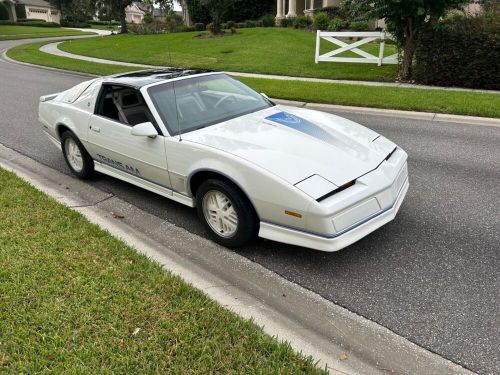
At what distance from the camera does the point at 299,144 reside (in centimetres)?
382

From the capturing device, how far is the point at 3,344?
2646mm

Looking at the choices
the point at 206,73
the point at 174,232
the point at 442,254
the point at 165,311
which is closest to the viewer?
the point at 165,311

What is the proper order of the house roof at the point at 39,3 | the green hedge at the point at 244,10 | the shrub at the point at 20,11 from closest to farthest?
the green hedge at the point at 244,10
the shrub at the point at 20,11
the house roof at the point at 39,3

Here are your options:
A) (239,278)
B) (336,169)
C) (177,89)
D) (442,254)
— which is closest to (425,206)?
(442,254)

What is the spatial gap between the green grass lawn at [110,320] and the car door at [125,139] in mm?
915

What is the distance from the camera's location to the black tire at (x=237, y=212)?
3631 mm

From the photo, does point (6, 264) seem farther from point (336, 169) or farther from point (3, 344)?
point (336, 169)

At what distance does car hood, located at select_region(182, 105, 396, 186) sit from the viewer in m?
3.51

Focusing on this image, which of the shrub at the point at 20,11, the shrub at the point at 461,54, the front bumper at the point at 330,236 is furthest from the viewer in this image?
the shrub at the point at 20,11

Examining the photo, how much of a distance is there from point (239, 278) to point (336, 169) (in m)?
1.18

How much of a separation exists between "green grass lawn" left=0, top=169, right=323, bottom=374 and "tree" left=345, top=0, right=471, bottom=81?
10.4m

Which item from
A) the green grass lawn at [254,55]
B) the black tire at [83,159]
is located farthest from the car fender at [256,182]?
the green grass lawn at [254,55]

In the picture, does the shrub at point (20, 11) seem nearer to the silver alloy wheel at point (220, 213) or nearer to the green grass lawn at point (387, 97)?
the green grass lawn at point (387, 97)

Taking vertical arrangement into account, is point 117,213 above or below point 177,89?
below
